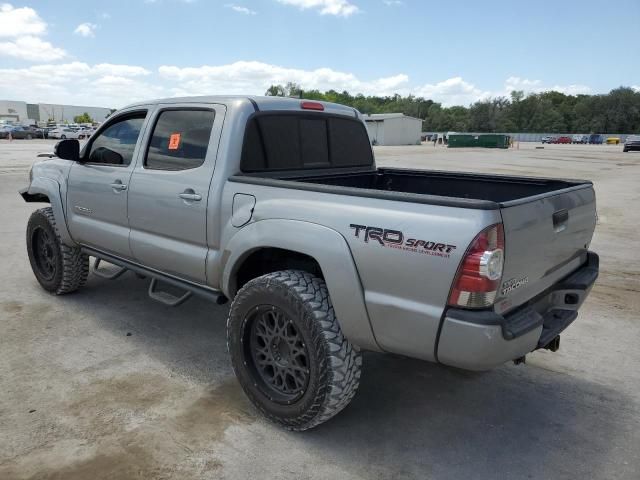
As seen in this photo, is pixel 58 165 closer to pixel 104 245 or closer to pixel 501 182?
pixel 104 245

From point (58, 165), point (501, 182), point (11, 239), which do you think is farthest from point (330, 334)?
point (11, 239)

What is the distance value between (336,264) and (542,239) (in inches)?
41.8

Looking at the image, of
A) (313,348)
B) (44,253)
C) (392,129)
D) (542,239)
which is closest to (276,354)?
(313,348)

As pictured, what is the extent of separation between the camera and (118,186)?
3.96 metres

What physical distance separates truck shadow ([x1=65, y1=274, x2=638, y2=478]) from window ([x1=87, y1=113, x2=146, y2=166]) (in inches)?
57.7

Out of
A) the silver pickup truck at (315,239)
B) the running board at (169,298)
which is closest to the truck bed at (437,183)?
the silver pickup truck at (315,239)

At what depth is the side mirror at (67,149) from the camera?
14.1ft

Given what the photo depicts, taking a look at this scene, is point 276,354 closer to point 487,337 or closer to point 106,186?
point 487,337

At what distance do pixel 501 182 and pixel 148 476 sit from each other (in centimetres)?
304

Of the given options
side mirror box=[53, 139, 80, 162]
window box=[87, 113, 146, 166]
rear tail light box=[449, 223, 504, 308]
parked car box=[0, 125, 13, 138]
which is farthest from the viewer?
parked car box=[0, 125, 13, 138]

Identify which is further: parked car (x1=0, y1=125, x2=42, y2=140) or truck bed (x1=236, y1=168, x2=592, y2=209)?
parked car (x1=0, y1=125, x2=42, y2=140)

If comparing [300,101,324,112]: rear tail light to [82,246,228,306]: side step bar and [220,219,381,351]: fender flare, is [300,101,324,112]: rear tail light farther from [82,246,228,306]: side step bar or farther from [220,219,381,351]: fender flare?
[82,246,228,306]: side step bar

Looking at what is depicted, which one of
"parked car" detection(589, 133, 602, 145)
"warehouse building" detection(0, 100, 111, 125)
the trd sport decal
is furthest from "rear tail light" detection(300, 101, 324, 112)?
"warehouse building" detection(0, 100, 111, 125)

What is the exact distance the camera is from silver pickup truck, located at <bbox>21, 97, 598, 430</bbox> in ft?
7.55
